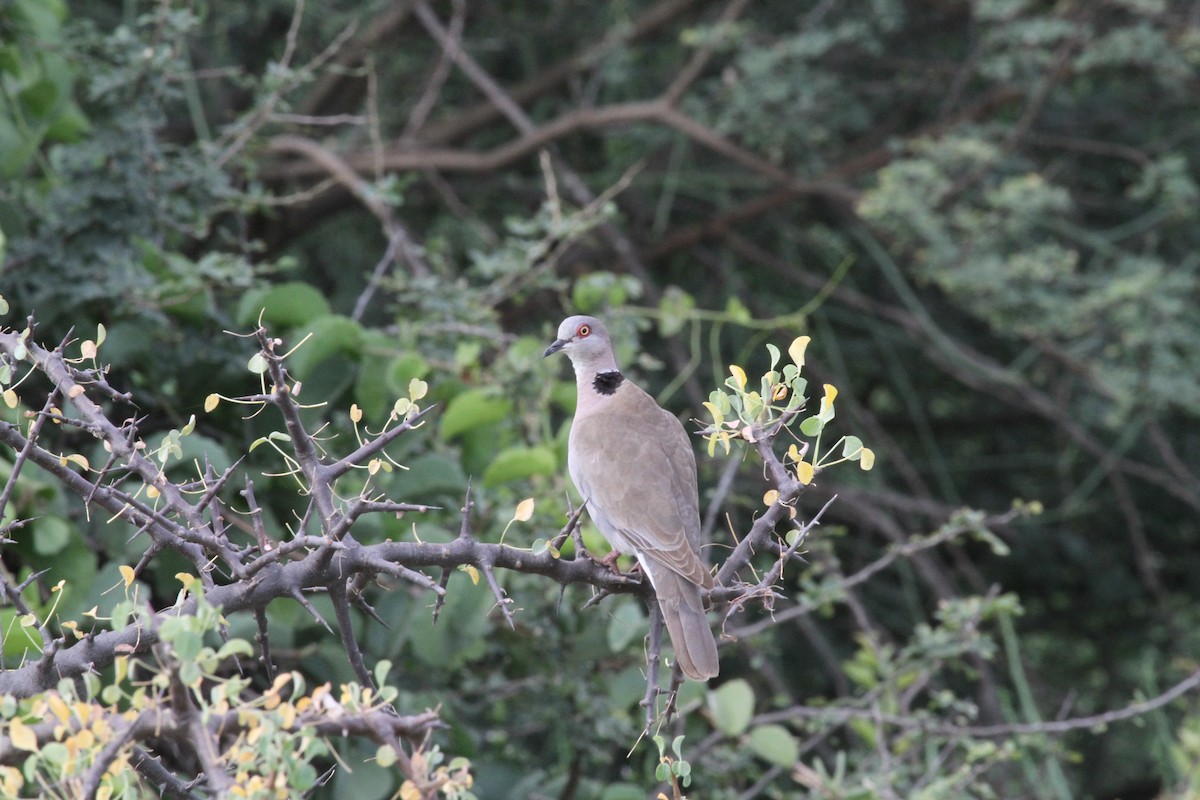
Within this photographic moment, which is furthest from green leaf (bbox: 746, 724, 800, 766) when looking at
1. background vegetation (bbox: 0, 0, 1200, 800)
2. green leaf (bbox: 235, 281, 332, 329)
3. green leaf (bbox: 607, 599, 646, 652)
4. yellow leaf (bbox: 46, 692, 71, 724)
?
yellow leaf (bbox: 46, 692, 71, 724)

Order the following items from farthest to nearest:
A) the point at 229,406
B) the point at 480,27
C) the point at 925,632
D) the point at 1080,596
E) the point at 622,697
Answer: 1. the point at 1080,596
2. the point at 480,27
3. the point at 925,632
4. the point at 622,697
5. the point at 229,406

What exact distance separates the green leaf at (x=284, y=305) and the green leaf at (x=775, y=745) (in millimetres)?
1657

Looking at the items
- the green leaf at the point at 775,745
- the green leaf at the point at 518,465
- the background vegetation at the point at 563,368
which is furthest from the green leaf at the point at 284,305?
the green leaf at the point at 775,745

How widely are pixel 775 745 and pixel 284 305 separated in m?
1.78

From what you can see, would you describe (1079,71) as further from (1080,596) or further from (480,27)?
(1080,596)

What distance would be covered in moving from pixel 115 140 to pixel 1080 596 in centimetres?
594

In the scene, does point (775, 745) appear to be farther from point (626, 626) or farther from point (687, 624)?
point (687, 624)

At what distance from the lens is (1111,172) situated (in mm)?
6953

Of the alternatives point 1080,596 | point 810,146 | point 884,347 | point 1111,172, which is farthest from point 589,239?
point 1080,596

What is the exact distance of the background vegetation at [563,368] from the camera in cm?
231

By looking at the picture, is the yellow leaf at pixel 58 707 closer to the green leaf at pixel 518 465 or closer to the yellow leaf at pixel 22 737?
the yellow leaf at pixel 22 737

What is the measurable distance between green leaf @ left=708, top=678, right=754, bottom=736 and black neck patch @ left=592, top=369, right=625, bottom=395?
0.89 meters

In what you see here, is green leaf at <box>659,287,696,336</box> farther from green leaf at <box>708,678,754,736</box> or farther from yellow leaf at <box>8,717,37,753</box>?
yellow leaf at <box>8,717,37,753</box>

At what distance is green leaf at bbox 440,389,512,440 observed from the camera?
3.73 m
